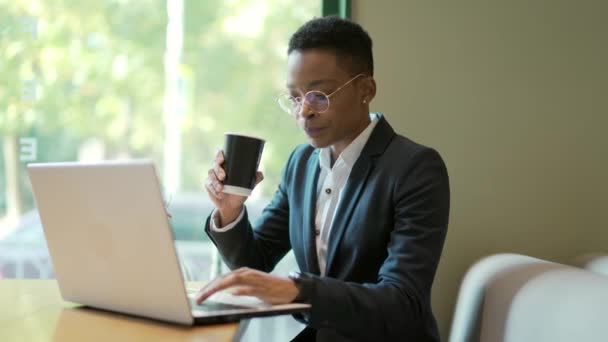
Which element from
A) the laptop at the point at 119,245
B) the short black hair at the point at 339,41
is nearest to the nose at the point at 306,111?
the short black hair at the point at 339,41

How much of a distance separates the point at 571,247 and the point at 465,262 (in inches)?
12.7

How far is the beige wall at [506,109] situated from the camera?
1.92 metres

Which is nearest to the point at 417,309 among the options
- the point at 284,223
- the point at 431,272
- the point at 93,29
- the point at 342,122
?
the point at 431,272

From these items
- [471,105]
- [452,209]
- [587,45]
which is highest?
[587,45]

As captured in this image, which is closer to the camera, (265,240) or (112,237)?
(112,237)

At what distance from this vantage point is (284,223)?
5.66ft

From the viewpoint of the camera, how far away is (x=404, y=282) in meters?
1.24

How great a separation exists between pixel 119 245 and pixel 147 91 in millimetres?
1160

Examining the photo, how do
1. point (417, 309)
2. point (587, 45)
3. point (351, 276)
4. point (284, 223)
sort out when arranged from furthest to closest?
point (587, 45)
point (284, 223)
point (351, 276)
point (417, 309)

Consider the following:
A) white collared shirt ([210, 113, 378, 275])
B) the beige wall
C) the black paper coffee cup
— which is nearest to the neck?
white collared shirt ([210, 113, 378, 275])

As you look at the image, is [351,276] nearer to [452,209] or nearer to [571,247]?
[452,209]

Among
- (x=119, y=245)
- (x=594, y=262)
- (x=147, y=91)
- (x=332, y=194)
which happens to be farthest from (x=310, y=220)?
(x=147, y=91)

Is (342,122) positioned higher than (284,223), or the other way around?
(342,122)

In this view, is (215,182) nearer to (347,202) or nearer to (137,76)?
(347,202)
